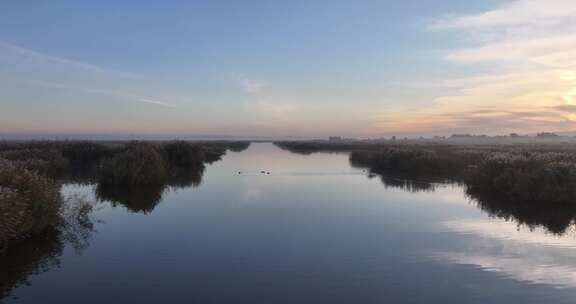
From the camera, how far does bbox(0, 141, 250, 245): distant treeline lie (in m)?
12.1

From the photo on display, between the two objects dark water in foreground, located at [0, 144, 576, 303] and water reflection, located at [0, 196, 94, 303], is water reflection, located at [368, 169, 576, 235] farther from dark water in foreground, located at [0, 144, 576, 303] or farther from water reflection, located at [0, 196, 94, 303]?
water reflection, located at [0, 196, 94, 303]

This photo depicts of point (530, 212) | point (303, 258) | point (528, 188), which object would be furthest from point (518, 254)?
point (528, 188)

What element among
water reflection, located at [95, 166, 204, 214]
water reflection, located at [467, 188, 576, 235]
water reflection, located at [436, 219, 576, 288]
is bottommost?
water reflection, located at [95, 166, 204, 214]

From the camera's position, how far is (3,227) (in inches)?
427

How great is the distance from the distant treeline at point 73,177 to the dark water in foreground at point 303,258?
1.19 m

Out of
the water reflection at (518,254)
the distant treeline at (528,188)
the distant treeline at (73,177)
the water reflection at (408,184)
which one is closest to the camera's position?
the water reflection at (518,254)

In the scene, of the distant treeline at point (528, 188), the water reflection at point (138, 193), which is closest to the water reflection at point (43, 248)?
the water reflection at point (138, 193)

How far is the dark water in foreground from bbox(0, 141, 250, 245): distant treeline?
119 centimetres

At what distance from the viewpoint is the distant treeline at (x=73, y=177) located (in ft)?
39.7

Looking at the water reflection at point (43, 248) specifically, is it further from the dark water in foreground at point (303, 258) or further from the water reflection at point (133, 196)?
the water reflection at point (133, 196)

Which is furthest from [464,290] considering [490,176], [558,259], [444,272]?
[490,176]

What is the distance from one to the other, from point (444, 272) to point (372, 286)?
2.17 meters

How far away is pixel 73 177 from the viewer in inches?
1248

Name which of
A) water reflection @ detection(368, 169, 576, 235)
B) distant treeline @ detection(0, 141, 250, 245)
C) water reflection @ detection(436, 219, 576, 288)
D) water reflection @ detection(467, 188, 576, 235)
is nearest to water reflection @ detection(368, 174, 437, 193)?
water reflection @ detection(368, 169, 576, 235)
